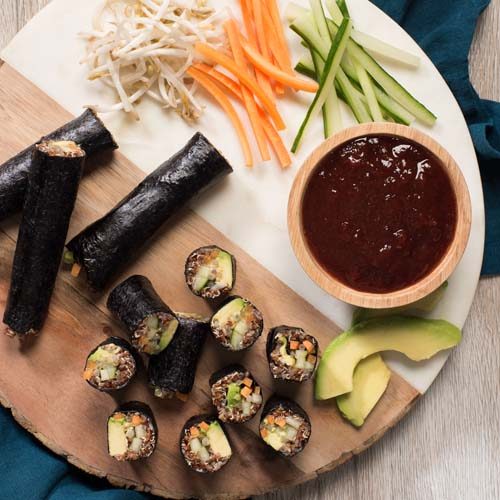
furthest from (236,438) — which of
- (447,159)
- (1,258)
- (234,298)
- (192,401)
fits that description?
(447,159)

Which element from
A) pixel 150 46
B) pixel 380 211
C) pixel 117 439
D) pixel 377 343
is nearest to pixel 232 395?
pixel 117 439

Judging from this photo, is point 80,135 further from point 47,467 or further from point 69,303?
point 47,467

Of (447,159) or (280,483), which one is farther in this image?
(280,483)

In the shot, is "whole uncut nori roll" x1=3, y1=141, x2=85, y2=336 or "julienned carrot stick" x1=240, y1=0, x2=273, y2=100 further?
"julienned carrot stick" x1=240, y1=0, x2=273, y2=100

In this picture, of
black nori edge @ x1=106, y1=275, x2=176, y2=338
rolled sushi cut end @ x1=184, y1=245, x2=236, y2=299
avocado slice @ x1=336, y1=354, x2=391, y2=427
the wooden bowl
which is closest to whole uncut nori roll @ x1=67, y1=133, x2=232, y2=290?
black nori edge @ x1=106, y1=275, x2=176, y2=338

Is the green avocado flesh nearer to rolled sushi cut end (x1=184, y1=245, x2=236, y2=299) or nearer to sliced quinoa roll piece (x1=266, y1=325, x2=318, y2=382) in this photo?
rolled sushi cut end (x1=184, y1=245, x2=236, y2=299)

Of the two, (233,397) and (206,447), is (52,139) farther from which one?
(206,447)

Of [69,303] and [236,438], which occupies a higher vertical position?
[69,303]
